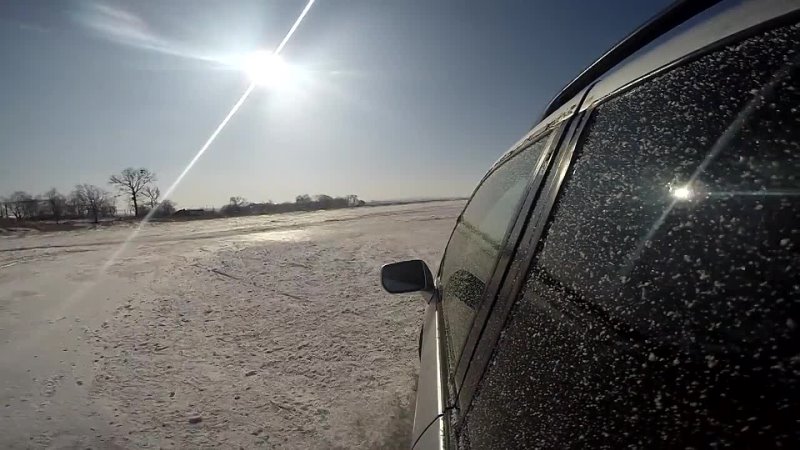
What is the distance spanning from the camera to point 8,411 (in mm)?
3424

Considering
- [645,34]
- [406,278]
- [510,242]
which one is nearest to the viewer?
[645,34]

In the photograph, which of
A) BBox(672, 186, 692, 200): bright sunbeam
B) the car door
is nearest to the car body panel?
the car door

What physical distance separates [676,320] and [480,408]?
625 millimetres

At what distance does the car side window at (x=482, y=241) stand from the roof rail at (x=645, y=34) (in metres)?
0.23

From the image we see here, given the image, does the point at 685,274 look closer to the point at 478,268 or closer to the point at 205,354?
the point at 478,268

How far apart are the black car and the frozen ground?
105 inches

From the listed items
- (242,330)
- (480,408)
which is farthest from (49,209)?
(480,408)

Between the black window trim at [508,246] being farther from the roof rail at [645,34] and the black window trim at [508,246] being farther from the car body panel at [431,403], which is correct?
the roof rail at [645,34]

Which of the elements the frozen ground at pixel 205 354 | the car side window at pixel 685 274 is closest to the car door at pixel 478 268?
the car side window at pixel 685 274

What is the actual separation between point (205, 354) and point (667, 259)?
499cm

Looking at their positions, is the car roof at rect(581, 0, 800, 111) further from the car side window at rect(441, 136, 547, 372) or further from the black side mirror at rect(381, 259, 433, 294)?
the black side mirror at rect(381, 259, 433, 294)

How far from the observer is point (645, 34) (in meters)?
0.91

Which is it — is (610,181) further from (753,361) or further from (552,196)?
(753,361)

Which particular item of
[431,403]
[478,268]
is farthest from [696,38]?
[431,403]
